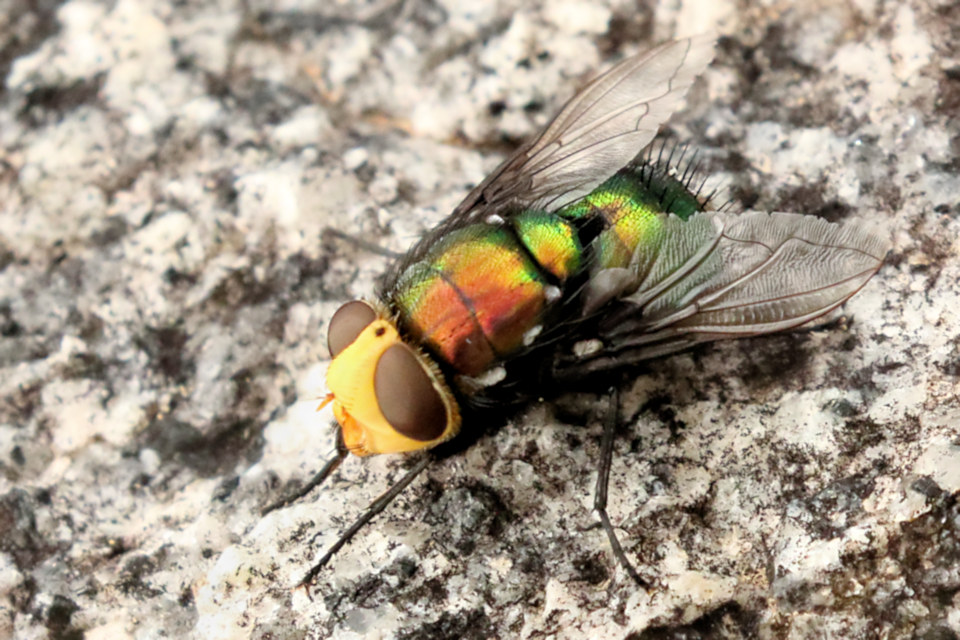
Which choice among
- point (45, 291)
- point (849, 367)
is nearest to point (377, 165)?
point (45, 291)

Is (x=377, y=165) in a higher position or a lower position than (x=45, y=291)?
lower

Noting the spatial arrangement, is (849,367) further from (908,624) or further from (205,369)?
(205,369)

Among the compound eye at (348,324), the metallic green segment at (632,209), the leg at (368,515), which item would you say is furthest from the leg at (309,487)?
the metallic green segment at (632,209)

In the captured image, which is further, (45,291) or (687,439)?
(45,291)

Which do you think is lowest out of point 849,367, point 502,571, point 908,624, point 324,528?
point 908,624

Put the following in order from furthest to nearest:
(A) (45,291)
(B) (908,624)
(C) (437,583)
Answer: (A) (45,291), (C) (437,583), (B) (908,624)

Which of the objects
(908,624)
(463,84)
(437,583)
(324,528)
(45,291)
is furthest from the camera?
(463,84)

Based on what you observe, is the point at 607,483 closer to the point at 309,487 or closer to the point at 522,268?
the point at 522,268

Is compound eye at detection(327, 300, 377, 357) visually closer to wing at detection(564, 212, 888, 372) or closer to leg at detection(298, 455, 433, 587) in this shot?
leg at detection(298, 455, 433, 587)
